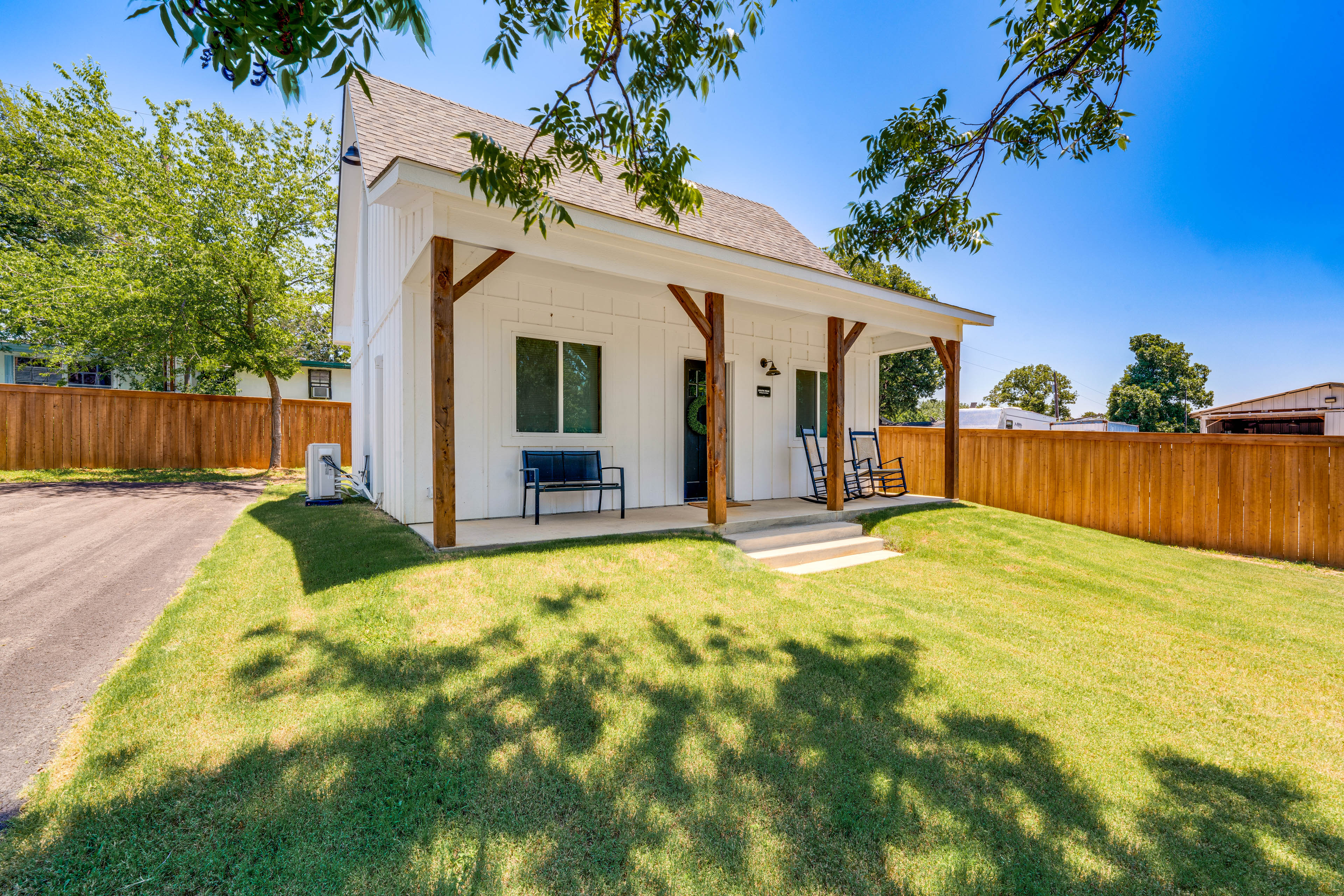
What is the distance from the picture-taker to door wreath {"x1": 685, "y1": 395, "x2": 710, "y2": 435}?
7.77 meters

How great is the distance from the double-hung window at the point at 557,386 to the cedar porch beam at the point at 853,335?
3337 millimetres

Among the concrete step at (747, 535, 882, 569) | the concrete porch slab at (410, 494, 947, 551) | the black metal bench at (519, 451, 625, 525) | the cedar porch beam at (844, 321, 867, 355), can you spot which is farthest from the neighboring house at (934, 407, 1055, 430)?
the black metal bench at (519, 451, 625, 525)

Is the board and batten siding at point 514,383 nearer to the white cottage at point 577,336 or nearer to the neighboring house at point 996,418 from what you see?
the white cottage at point 577,336

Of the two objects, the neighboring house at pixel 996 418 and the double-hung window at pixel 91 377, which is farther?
the neighboring house at pixel 996 418

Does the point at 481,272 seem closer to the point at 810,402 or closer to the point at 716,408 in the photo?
the point at 716,408

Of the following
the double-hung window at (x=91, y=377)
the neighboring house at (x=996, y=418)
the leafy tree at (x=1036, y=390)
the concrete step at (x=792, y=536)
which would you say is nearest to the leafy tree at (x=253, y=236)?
the double-hung window at (x=91, y=377)

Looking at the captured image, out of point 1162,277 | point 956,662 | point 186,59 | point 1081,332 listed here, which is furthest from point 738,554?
point 1081,332

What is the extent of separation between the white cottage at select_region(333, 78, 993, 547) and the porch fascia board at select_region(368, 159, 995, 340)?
Answer: 0.02m

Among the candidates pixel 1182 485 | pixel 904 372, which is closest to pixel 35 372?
pixel 1182 485

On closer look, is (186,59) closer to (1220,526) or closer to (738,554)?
(738,554)

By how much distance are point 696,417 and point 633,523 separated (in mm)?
2382

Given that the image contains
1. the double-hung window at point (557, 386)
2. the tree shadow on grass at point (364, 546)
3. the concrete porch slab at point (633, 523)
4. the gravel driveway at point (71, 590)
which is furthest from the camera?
the double-hung window at point (557, 386)

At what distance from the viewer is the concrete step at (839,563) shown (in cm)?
526

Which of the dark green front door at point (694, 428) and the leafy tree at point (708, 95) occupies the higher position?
the leafy tree at point (708, 95)
